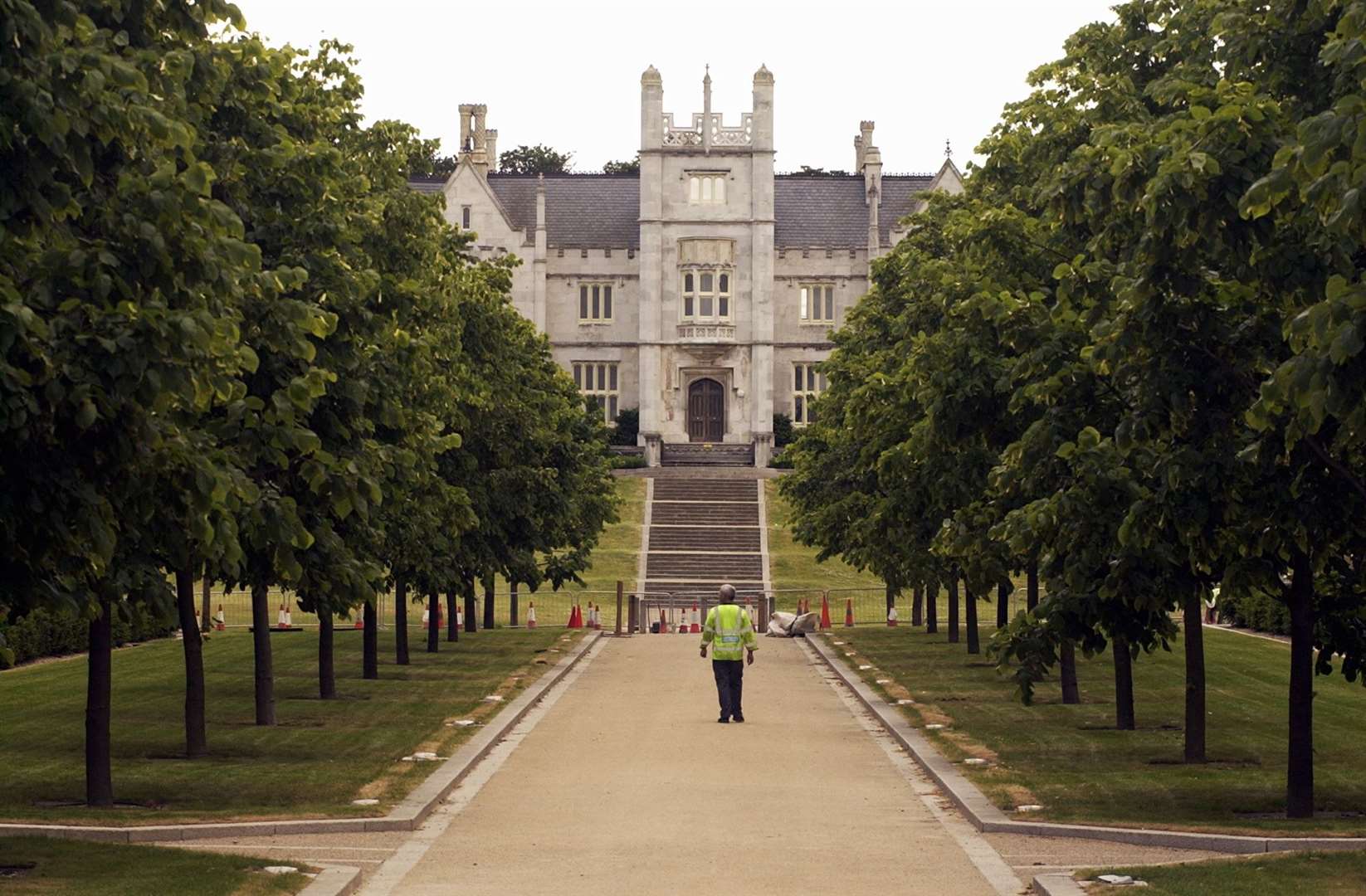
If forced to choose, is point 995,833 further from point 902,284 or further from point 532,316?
point 532,316

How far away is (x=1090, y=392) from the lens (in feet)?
61.4

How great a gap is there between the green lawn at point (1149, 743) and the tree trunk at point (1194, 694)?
0.84 feet

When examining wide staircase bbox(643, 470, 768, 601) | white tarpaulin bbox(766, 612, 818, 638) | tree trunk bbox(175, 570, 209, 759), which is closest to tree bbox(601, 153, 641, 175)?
wide staircase bbox(643, 470, 768, 601)

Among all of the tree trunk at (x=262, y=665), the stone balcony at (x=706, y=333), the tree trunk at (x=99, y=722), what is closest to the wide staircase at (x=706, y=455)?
the stone balcony at (x=706, y=333)

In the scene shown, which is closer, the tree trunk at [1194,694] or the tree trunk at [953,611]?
the tree trunk at [1194,694]

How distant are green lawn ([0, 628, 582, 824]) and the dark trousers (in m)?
3.13

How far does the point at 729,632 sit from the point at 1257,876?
1463 centimetres

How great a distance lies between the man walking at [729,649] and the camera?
27703 mm

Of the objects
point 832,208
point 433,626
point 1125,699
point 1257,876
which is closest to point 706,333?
point 832,208

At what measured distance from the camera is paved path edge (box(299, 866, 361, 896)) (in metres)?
13.0

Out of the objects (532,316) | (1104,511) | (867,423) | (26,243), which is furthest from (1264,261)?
(532,316)

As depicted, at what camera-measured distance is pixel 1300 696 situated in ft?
57.5

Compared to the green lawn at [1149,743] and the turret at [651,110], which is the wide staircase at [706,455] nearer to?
the turret at [651,110]

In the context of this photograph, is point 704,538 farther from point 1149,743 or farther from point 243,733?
point 1149,743
